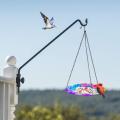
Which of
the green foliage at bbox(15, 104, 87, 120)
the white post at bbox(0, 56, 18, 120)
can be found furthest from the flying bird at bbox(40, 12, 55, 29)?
the green foliage at bbox(15, 104, 87, 120)

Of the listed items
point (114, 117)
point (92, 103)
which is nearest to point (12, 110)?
point (114, 117)

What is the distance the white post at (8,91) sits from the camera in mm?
16453

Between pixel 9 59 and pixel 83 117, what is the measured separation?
56309mm

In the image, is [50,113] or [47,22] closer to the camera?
[47,22]

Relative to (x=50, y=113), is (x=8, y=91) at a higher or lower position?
lower

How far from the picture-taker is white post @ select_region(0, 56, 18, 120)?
1645 centimetres

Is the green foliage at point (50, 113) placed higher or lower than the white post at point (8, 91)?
higher

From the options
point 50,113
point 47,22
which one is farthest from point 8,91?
point 50,113

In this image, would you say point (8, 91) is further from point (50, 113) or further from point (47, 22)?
point (50, 113)

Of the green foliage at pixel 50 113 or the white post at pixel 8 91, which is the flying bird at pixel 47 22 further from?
the green foliage at pixel 50 113

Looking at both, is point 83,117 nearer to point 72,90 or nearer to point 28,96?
point 72,90

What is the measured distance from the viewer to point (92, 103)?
144 metres

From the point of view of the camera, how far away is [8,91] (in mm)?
16812

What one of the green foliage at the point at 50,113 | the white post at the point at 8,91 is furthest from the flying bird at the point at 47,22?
the green foliage at the point at 50,113
